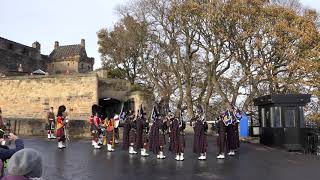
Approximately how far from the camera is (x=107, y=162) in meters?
14.0

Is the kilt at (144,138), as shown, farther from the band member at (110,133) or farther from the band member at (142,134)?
the band member at (110,133)

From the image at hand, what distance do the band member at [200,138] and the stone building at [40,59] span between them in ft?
101

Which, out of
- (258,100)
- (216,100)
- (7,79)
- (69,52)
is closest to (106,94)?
(7,79)

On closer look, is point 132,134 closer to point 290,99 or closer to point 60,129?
point 60,129

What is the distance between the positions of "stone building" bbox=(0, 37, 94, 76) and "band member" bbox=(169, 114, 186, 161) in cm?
3047

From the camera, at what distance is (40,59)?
64.1 meters

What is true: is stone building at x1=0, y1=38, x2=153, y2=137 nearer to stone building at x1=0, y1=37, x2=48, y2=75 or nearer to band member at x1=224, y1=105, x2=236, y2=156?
stone building at x1=0, y1=37, x2=48, y2=75

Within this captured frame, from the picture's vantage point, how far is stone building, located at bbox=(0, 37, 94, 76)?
5288 cm

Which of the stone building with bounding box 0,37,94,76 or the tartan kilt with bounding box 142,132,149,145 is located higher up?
the stone building with bounding box 0,37,94,76

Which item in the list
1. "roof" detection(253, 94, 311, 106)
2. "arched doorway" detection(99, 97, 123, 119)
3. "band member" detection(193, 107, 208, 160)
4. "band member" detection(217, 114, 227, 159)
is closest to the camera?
"band member" detection(193, 107, 208, 160)

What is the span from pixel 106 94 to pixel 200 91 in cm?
1147

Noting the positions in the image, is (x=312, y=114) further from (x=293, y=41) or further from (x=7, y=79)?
(x=7, y=79)

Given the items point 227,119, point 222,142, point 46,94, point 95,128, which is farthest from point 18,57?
point 222,142

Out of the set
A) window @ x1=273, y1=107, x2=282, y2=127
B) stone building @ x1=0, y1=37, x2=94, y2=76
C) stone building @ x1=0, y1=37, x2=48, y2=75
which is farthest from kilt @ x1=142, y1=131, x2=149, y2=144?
stone building @ x1=0, y1=37, x2=48, y2=75
